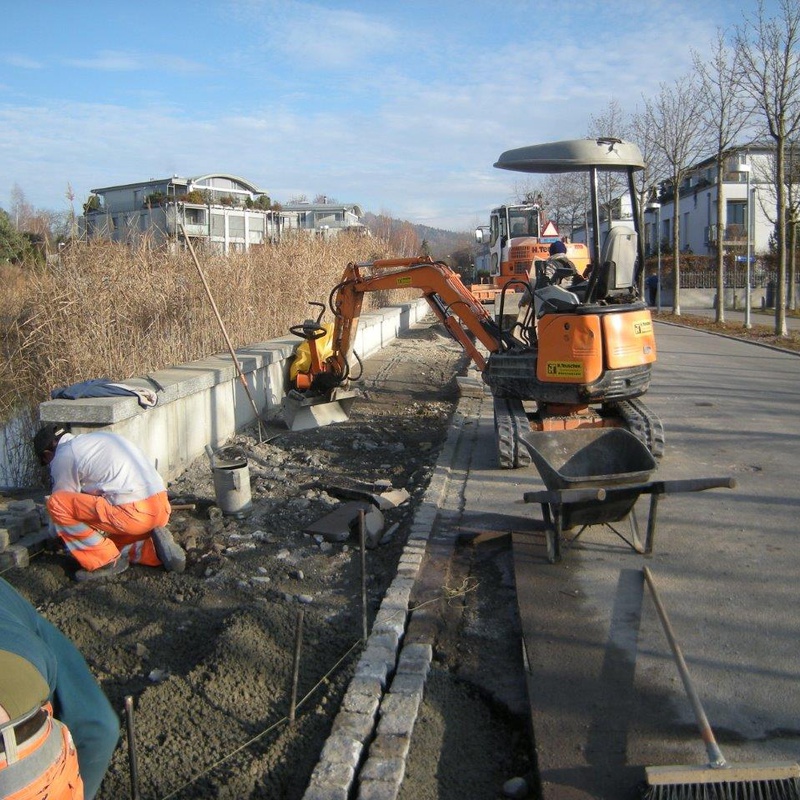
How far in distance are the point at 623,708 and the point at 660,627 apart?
872 mm

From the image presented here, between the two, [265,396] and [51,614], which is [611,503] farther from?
[265,396]

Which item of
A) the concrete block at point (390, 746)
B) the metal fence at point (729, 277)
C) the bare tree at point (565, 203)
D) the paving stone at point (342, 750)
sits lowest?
the concrete block at point (390, 746)

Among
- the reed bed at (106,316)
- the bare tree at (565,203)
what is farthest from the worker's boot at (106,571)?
the bare tree at (565,203)

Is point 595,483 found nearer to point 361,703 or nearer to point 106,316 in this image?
point 361,703

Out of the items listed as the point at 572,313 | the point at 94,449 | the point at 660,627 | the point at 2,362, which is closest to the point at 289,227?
the point at 2,362

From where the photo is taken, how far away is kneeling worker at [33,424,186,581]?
17.2 ft

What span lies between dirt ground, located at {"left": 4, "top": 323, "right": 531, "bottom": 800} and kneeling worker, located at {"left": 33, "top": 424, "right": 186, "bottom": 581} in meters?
0.14

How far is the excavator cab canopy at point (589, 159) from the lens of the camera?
7.35 m

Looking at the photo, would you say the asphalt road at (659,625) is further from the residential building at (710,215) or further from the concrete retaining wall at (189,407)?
the residential building at (710,215)

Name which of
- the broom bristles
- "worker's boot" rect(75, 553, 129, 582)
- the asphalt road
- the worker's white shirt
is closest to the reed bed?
the worker's white shirt

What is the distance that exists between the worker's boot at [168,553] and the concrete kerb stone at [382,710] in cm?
142

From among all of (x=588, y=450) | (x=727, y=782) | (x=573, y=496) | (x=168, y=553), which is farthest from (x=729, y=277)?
(x=727, y=782)

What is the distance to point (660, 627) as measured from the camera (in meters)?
4.37

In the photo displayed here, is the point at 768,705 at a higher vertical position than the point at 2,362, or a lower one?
lower
